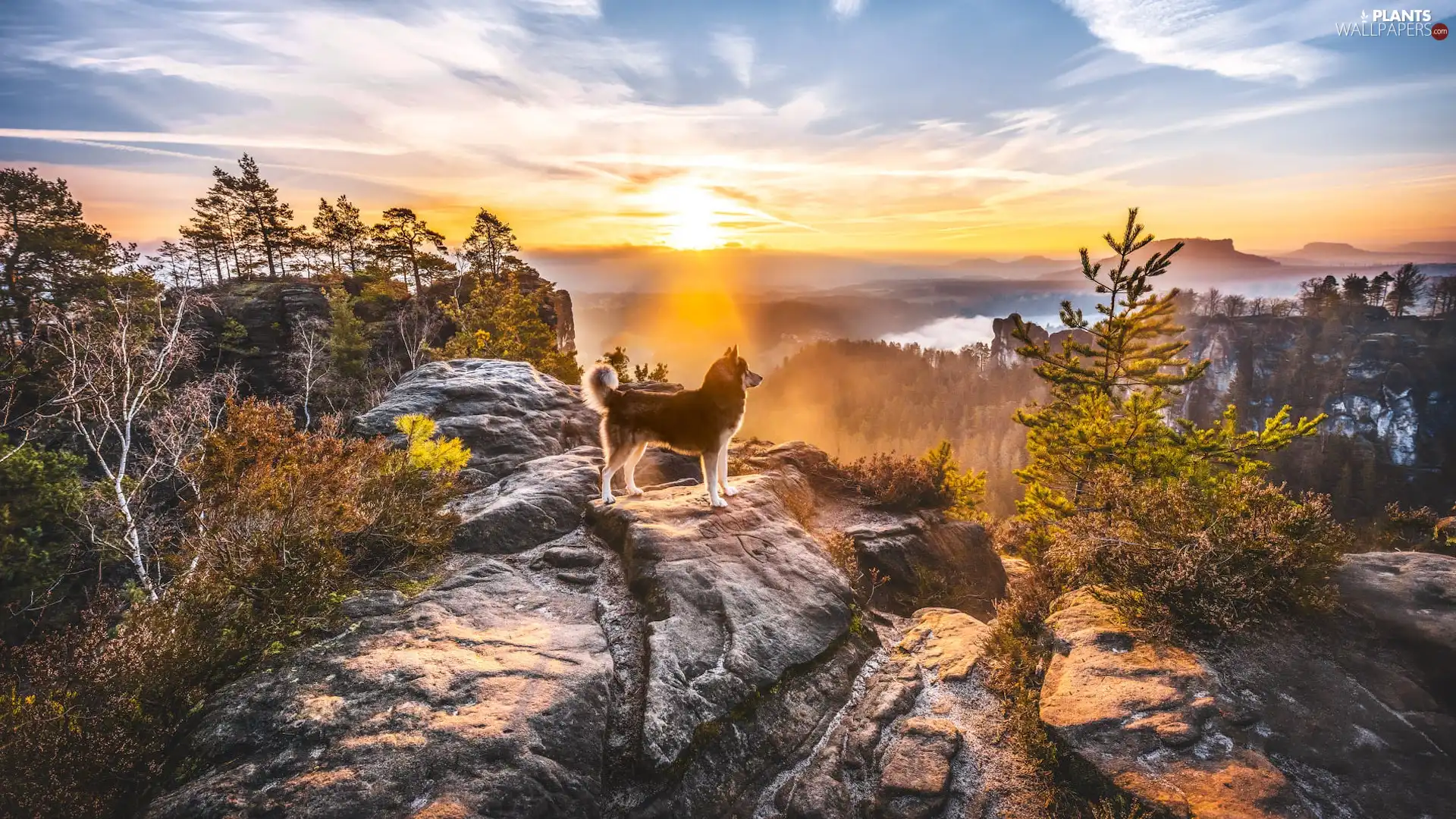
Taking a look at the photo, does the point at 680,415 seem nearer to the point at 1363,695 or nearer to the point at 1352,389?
the point at 1363,695

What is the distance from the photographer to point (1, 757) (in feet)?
11.2

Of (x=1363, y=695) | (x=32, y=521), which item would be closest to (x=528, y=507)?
(x=1363, y=695)

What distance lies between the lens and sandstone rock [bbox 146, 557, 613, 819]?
347 centimetres

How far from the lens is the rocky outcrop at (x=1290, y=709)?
4.02m

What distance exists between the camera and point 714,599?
6203 mm

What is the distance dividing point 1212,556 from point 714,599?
568cm

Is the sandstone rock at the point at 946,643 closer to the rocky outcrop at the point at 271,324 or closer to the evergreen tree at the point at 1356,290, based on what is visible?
the rocky outcrop at the point at 271,324

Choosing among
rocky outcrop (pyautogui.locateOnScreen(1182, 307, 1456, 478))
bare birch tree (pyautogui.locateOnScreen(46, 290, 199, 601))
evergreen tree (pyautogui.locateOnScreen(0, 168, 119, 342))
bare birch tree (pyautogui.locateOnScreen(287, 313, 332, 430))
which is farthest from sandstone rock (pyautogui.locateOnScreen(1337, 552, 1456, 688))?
rocky outcrop (pyautogui.locateOnScreen(1182, 307, 1456, 478))

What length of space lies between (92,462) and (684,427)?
3247 cm

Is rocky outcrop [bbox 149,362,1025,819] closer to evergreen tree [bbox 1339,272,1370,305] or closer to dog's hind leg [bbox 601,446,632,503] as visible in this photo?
dog's hind leg [bbox 601,446,632,503]

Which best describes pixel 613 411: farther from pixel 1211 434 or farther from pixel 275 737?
pixel 1211 434

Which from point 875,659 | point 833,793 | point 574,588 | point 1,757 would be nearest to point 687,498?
point 574,588

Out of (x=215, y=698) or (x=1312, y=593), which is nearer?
(x=215, y=698)

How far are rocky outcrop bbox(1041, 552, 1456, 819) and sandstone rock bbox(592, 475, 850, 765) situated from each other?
108 inches
